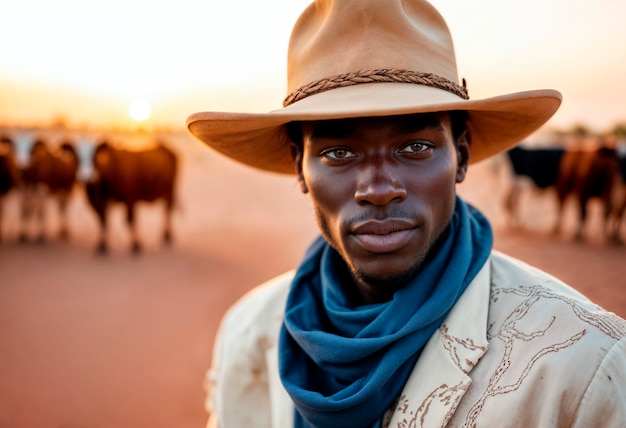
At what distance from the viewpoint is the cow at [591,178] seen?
1097cm

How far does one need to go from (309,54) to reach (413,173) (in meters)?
0.60

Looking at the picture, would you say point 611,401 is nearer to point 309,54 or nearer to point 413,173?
point 413,173

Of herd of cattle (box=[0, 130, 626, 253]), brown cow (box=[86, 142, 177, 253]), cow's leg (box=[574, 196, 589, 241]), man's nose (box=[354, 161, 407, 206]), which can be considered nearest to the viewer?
man's nose (box=[354, 161, 407, 206])

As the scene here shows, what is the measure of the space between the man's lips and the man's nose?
0.23 feet

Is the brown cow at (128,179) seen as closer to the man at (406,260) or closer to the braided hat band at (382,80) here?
the man at (406,260)

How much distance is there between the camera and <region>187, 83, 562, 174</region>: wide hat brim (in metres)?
1.67

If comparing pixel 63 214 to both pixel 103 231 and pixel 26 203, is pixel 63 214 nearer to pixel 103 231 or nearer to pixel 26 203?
pixel 26 203

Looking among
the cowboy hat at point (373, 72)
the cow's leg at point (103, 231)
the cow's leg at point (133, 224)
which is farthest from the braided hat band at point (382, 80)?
the cow's leg at point (103, 231)

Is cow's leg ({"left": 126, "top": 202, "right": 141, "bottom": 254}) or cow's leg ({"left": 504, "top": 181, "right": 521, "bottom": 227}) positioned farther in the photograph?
cow's leg ({"left": 504, "top": 181, "right": 521, "bottom": 227})

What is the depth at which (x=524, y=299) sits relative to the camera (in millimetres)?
1721

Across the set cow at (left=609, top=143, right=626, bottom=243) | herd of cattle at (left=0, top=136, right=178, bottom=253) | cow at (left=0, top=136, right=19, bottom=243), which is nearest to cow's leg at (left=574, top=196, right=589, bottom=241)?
cow at (left=609, top=143, right=626, bottom=243)

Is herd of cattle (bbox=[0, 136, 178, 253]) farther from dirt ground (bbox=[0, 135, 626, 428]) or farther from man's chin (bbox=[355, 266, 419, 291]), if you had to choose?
man's chin (bbox=[355, 266, 419, 291])

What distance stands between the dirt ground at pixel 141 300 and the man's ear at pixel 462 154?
3955 mm

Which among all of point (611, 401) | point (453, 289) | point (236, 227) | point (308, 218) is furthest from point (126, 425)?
point (308, 218)
